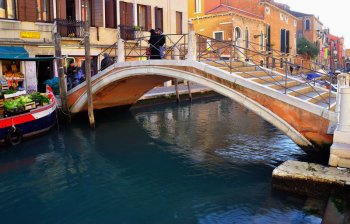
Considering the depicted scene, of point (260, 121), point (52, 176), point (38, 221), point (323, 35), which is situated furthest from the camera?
point (323, 35)

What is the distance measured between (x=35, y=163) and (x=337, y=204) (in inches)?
248

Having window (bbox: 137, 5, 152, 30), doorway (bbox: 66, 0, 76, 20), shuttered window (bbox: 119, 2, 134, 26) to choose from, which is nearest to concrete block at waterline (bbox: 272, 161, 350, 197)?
doorway (bbox: 66, 0, 76, 20)

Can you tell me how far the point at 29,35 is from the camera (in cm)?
1395

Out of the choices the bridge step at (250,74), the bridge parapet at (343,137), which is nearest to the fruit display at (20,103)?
the bridge step at (250,74)

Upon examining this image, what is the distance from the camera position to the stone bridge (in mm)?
7523

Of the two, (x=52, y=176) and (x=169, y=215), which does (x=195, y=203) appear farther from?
(x=52, y=176)

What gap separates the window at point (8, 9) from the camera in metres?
13.2

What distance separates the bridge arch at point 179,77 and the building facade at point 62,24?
236cm

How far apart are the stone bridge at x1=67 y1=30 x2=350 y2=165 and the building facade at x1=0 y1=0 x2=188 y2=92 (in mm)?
3218

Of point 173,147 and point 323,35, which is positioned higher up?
point 323,35

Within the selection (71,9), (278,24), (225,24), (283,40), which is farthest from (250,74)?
(283,40)

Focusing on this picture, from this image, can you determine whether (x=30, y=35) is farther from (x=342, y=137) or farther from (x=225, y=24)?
(x=225, y=24)

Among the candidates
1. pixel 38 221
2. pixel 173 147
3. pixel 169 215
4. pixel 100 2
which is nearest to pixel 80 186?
A: pixel 38 221

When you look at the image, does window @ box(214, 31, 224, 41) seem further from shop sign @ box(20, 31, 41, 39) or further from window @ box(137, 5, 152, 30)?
shop sign @ box(20, 31, 41, 39)
